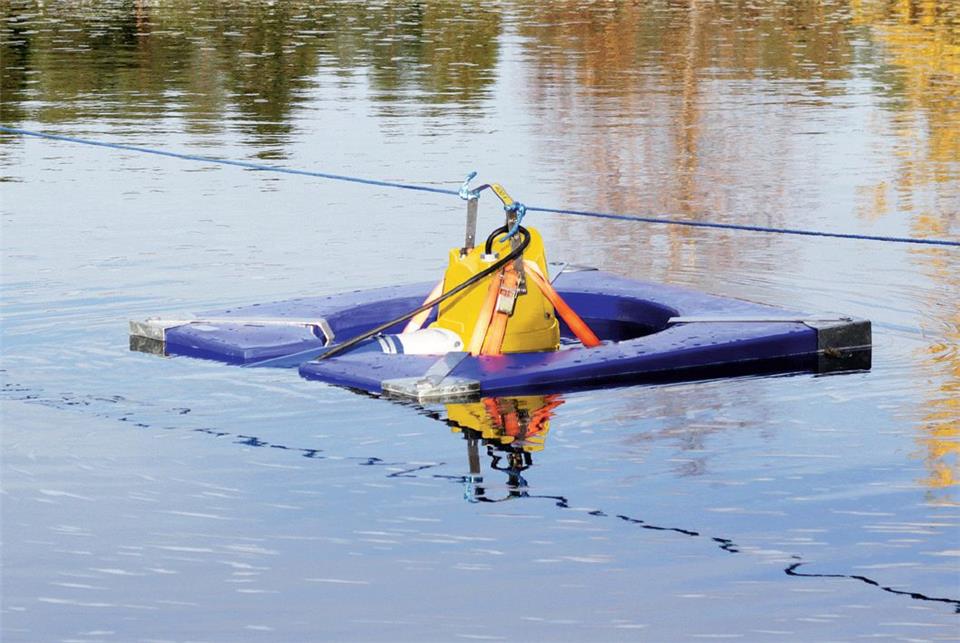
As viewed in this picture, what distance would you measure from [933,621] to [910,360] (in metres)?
4.21

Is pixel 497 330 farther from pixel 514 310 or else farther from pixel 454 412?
pixel 454 412

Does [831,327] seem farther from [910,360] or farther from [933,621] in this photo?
[933,621]

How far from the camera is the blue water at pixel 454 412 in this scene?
662 centimetres

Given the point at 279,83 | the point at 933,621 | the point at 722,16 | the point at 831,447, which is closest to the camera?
the point at 933,621

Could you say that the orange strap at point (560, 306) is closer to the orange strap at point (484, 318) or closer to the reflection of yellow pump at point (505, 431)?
the orange strap at point (484, 318)

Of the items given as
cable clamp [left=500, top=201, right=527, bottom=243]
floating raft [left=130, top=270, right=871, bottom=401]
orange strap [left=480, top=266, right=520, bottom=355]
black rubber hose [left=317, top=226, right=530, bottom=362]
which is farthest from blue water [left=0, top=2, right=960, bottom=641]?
cable clamp [left=500, top=201, right=527, bottom=243]

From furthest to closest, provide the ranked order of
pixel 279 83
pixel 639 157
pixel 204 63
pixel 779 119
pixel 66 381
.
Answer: pixel 204 63 < pixel 279 83 < pixel 779 119 < pixel 639 157 < pixel 66 381

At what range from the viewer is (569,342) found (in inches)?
431

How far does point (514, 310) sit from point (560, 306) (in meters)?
0.25

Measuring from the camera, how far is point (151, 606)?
257 inches

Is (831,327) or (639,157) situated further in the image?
(639,157)

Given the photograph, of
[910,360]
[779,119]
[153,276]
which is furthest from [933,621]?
[779,119]

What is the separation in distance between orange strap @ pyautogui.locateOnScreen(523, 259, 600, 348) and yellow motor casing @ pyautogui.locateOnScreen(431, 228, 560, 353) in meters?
0.04

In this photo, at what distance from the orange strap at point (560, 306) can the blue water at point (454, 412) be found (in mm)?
634
